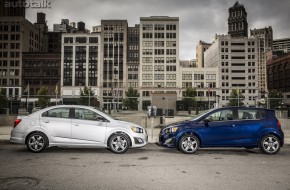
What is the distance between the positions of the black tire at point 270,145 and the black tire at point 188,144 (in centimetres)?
231

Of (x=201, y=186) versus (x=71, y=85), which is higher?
(x=71, y=85)

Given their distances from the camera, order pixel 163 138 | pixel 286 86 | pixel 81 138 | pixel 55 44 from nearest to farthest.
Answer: pixel 81 138, pixel 163 138, pixel 55 44, pixel 286 86

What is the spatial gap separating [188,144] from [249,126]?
2227 millimetres

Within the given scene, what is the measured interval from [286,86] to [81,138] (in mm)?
122006

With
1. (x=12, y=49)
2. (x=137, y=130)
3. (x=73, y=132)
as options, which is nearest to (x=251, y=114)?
(x=137, y=130)

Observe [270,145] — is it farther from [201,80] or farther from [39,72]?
[201,80]

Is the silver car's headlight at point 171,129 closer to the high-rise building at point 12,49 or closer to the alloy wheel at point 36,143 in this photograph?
the alloy wheel at point 36,143

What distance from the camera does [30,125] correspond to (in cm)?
804

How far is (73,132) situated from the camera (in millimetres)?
8000

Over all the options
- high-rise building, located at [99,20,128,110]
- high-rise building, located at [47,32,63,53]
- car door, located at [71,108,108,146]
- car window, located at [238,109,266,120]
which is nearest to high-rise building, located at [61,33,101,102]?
high-rise building, located at [99,20,128,110]

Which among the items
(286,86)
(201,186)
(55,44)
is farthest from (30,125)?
(286,86)

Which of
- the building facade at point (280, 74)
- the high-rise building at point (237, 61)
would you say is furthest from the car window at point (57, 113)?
the building facade at point (280, 74)

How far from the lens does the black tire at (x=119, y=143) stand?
8.08 metres

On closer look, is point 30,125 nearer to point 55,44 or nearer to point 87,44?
point 87,44
